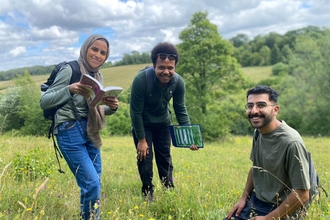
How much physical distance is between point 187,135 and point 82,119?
1.59 meters

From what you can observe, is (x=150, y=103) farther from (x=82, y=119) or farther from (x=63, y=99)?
(x=63, y=99)

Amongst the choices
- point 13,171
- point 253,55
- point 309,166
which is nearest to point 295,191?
point 309,166

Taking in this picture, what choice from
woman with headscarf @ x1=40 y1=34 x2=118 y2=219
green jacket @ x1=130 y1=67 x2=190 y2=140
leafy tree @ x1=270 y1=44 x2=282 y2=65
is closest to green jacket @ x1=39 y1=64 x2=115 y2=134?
woman with headscarf @ x1=40 y1=34 x2=118 y2=219

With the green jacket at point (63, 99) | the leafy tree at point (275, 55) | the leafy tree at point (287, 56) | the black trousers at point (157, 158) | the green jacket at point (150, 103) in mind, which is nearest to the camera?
the green jacket at point (63, 99)

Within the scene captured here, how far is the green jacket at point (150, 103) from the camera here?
3910 millimetres

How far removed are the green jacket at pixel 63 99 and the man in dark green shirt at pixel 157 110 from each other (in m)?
0.93

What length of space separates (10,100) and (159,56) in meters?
20.1

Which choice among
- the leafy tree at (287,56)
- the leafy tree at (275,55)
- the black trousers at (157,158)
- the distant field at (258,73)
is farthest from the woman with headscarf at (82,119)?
the leafy tree at (275,55)

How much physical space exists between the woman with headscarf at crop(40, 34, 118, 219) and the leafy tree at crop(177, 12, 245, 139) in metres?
18.4

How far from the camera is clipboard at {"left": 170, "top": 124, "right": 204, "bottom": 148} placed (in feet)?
13.2

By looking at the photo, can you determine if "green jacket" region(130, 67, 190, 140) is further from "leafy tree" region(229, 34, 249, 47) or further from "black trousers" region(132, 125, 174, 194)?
"leafy tree" region(229, 34, 249, 47)

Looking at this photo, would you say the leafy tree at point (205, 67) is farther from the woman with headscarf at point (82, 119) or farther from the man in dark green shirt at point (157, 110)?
the woman with headscarf at point (82, 119)

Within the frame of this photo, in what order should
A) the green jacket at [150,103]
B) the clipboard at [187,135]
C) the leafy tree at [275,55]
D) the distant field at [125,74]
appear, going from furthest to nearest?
the leafy tree at [275,55] → the distant field at [125,74] → the clipboard at [187,135] → the green jacket at [150,103]

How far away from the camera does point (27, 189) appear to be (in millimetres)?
3945
